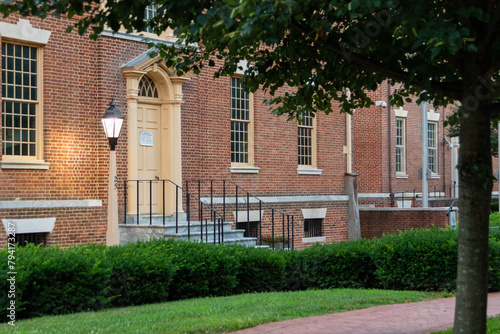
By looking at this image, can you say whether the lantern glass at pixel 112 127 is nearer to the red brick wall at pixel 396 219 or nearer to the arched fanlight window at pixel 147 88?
the arched fanlight window at pixel 147 88

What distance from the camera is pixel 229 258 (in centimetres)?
1257

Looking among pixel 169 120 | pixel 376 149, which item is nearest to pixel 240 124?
pixel 169 120

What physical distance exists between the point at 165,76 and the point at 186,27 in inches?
382

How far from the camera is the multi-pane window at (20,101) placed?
14523 mm

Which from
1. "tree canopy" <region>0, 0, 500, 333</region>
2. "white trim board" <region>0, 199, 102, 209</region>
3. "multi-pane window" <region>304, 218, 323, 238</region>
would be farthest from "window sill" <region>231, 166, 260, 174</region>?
"tree canopy" <region>0, 0, 500, 333</region>

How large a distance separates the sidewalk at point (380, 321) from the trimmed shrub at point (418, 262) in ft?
5.39

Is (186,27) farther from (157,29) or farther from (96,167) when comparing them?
(96,167)

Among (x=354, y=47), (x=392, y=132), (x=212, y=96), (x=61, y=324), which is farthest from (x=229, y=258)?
(x=392, y=132)

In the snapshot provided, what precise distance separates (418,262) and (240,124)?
7.90 metres

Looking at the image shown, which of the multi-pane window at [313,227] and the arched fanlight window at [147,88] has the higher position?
the arched fanlight window at [147,88]

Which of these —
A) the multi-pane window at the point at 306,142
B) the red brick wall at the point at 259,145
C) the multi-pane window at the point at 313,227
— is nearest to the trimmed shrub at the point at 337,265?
the red brick wall at the point at 259,145

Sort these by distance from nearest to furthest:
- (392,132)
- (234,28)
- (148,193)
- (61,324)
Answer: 1. (234,28)
2. (61,324)
3. (148,193)
4. (392,132)

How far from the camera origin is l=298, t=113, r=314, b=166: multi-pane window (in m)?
22.0

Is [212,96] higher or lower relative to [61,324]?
higher
